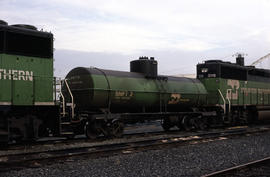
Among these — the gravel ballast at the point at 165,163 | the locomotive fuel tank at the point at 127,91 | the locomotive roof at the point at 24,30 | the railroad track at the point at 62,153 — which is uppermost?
the locomotive roof at the point at 24,30

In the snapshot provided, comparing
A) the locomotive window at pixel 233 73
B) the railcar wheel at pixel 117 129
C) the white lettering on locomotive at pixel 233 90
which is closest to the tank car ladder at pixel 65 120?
the railcar wheel at pixel 117 129

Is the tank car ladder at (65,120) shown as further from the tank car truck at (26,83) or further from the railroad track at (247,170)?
the railroad track at (247,170)

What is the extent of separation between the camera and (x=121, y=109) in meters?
14.9

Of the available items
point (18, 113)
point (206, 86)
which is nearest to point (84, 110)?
point (18, 113)

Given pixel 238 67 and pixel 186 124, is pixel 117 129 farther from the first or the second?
pixel 238 67

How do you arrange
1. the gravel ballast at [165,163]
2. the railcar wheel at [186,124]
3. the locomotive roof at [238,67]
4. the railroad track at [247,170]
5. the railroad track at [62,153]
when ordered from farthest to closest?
the locomotive roof at [238,67] → the railcar wheel at [186,124] → the railroad track at [62,153] → the gravel ballast at [165,163] → the railroad track at [247,170]

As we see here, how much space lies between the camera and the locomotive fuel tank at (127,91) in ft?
44.1

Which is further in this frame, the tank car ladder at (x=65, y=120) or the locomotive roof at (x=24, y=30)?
the tank car ladder at (x=65, y=120)

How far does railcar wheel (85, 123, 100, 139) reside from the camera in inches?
516

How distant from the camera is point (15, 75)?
1056 cm

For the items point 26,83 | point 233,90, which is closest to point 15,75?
point 26,83

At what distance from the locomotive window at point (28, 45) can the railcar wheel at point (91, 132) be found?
3.55 metres

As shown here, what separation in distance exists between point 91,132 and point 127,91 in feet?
8.36

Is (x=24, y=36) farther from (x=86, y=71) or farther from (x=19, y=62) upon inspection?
(x=86, y=71)
